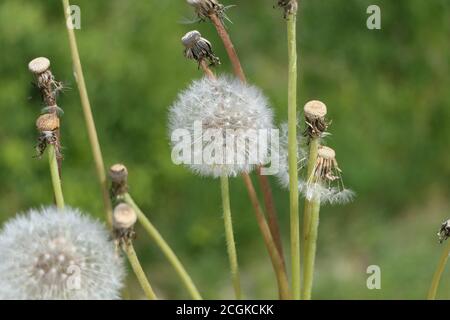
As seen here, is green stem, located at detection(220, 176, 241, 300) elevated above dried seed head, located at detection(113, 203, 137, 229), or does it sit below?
above

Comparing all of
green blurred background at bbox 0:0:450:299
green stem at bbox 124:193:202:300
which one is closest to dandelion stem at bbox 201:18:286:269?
green stem at bbox 124:193:202:300

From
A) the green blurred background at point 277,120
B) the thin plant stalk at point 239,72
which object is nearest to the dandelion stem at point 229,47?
the thin plant stalk at point 239,72

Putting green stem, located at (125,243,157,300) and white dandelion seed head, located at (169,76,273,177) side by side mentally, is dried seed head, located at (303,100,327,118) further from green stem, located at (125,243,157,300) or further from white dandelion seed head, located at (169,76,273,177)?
green stem, located at (125,243,157,300)

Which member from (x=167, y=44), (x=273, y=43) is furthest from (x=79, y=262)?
(x=273, y=43)

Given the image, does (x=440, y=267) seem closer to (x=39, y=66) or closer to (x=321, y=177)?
(x=321, y=177)

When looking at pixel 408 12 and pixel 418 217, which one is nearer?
pixel 418 217
